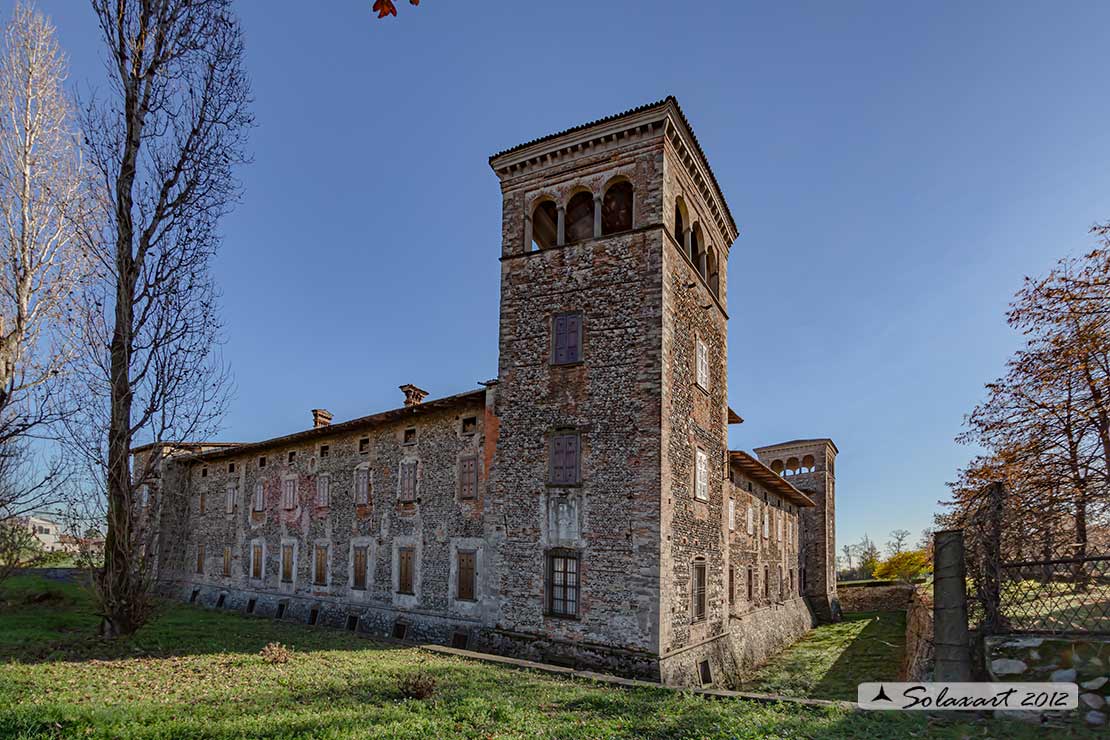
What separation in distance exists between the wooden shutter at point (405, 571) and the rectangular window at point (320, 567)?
4369 mm

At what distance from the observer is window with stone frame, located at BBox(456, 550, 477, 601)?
1716cm

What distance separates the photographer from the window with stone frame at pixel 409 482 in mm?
19281

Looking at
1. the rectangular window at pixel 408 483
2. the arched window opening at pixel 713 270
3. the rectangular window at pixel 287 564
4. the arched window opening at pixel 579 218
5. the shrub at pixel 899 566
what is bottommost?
the shrub at pixel 899 566

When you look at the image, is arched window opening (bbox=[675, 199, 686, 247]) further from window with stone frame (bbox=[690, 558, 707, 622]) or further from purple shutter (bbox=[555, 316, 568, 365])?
window with stone frame (bbox=[690, 558, 707, 622])

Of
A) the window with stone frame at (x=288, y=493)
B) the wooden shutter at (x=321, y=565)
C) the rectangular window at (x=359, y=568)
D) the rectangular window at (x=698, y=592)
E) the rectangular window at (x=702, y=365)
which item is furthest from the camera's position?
the window with stone frame at (x=288, y=493)

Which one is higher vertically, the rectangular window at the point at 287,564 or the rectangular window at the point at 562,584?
the rectangular window at the point at 562,584

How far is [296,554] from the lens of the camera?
23.4 meters

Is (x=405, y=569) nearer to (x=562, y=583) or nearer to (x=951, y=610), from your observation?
(x=562, y=583)

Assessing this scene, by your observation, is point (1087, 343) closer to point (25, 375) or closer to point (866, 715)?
point (866, 715)

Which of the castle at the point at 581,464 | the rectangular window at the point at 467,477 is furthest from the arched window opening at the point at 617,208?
the rectangular window at the point at 467,477

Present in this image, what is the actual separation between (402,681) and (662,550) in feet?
19.4

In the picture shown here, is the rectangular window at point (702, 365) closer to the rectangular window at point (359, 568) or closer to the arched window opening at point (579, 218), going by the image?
the arched window opening at point (579, 218)

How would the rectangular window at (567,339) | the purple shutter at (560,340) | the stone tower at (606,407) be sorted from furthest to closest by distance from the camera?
the purple shutter at (560,340)
the rectangular window at (567,339)
the stone tower at (606,407)

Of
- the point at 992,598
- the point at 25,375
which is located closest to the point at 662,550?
the point at 992,598
